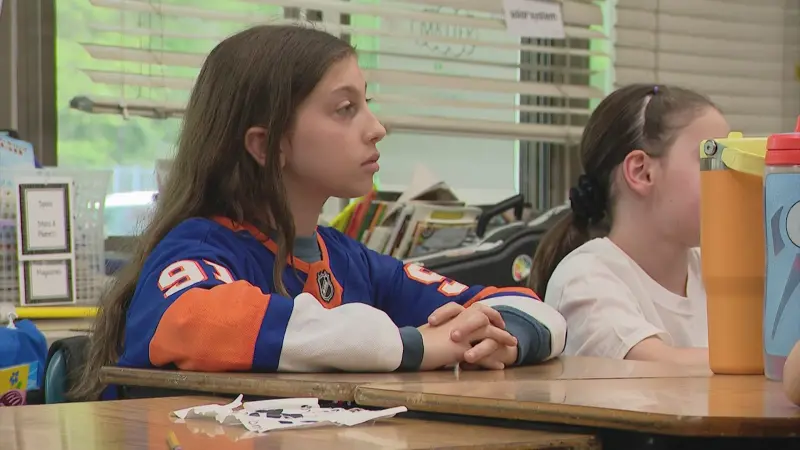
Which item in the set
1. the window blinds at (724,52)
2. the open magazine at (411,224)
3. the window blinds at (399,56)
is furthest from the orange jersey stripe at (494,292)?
the window blinds at (724,52)

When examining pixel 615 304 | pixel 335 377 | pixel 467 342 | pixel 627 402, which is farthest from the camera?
pixel 615 304

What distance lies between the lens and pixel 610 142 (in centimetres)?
193

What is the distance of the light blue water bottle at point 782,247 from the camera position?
1.00 m

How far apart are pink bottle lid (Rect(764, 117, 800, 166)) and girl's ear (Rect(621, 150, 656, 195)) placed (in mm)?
832

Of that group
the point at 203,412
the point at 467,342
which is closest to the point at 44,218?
the point at 467,342

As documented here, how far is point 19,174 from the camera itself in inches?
82.0

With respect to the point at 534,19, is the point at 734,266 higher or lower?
lower

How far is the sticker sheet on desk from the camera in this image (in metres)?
0.86

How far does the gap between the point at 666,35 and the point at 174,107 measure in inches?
61.0

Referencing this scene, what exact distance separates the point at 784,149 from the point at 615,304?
67 cm

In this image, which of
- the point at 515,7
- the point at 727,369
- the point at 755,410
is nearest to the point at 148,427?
the point at 755,410

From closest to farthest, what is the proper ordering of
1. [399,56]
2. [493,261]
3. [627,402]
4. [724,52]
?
[627,402], [493,261], [399,56], [724,52]

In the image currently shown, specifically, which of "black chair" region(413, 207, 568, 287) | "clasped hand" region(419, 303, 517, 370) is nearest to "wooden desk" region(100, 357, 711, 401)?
"clasped hand" region(419, 303, 517, 370)

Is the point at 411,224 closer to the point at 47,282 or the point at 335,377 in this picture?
the point at 47,282
